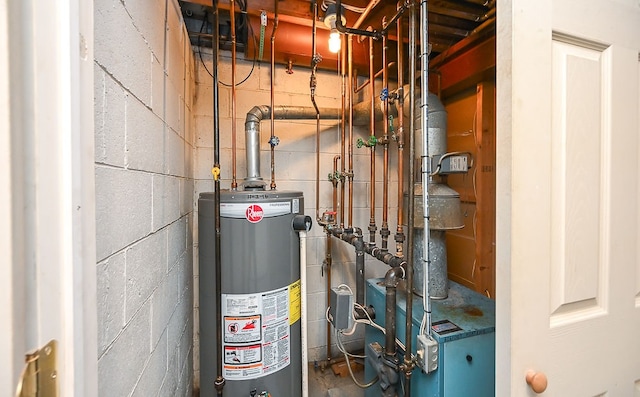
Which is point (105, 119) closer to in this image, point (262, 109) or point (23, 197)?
point (23, 197)

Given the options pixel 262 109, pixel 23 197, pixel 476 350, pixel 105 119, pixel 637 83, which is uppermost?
pixel 262 109

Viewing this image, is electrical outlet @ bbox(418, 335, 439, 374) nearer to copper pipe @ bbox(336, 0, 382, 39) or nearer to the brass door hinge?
the brass door hinge

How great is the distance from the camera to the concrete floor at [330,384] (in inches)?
64.7

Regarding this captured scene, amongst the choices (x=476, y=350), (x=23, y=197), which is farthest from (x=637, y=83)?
(x=23, y=197)

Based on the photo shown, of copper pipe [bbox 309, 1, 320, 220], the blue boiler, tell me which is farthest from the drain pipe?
copper pipe [bbox 309, 1, 320, 220]

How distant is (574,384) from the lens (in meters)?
0.63

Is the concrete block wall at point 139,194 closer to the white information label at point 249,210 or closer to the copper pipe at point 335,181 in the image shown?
the white information label at point 249,210

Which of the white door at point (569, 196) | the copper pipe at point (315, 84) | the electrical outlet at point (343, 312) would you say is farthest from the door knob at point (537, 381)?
the copper pipe at point (315, 84)

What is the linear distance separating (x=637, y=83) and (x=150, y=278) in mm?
1478

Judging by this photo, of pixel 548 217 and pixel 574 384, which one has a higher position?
pixel 548 217

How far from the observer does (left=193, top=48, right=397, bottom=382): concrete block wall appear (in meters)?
1.67

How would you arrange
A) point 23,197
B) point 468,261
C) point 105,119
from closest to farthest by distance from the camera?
1. point 23,197
2. point 105,119
3. point 468,261

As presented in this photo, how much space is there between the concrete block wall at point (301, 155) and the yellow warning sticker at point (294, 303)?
637 millimetres

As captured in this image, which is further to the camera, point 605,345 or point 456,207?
point 456,207
